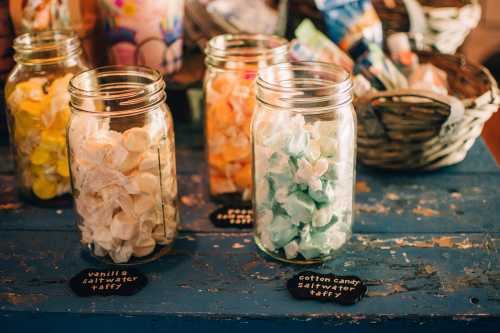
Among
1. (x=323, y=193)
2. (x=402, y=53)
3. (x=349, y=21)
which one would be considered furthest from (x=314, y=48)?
(x=323, y=193)

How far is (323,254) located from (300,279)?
60 millimetres

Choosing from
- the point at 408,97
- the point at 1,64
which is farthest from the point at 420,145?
the point at 1,64

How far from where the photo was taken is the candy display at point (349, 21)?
1.23 m

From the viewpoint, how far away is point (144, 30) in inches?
48.6

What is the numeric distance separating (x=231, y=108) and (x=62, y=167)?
301 mm

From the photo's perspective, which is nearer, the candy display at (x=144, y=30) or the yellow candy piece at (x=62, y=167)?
the yellow candy piece at (x=62, y=167)

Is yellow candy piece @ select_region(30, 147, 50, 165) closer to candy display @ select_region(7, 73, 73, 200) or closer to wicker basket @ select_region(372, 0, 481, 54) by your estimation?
candy display @ select_region(7, 73, 73, 200)

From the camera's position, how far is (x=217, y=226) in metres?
1.04

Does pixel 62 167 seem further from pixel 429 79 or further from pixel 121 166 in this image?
pixel 429 79

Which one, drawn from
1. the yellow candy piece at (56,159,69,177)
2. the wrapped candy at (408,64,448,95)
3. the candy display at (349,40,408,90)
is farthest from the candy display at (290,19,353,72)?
the yellow candy piece at (56,159,69,177)

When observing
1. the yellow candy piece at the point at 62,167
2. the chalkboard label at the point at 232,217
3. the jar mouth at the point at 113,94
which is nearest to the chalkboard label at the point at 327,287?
the chalkboard label at the point at 232,217

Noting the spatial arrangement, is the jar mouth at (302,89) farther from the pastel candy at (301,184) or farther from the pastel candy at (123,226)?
the pastel candy at (123,226)

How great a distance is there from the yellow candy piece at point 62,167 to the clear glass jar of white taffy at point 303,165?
342 mm

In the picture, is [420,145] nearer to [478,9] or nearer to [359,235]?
[359,235]
